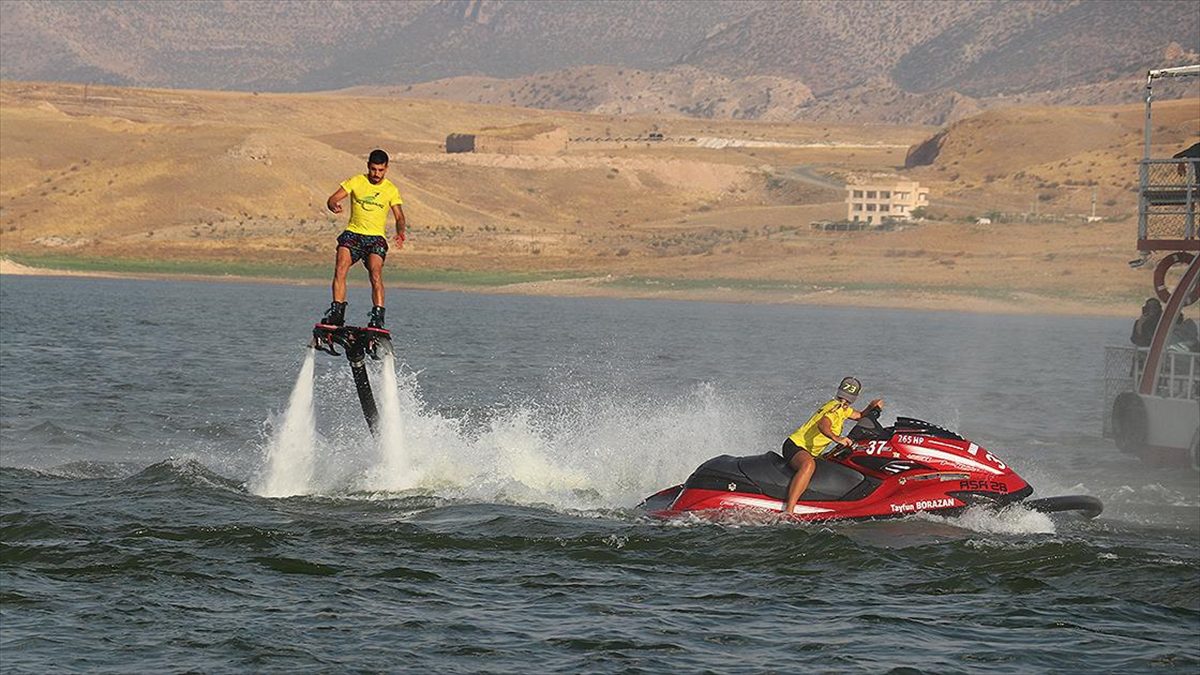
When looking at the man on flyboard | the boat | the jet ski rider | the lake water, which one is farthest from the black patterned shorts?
the boat

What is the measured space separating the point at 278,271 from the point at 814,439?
77.2 m

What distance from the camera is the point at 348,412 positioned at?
35625 millimetres

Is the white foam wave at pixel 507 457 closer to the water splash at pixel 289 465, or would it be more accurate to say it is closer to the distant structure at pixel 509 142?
the water splash at pixel 289 465

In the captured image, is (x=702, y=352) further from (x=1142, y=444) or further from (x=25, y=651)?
(x=25, y=651)

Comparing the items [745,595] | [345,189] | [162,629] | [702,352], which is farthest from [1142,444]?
[702,352]

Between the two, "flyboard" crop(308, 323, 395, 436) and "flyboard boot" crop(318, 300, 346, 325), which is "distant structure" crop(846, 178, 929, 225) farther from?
"flyboard boot" crop(318, 300, 346, 325)

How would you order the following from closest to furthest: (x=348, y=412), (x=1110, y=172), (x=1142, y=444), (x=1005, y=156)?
(x=1142, y=444), (x=348, y=412), (x=1110, y=172), (x=1005, y=156)

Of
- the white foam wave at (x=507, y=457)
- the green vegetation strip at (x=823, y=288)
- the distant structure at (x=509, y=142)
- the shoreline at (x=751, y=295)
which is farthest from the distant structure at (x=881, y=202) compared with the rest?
the white foam wave at (x=507, y=457)

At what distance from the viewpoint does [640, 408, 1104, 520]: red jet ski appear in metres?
19.6

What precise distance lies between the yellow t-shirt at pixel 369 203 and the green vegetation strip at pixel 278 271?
237 ft

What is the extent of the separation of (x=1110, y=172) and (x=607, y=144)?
244 feet

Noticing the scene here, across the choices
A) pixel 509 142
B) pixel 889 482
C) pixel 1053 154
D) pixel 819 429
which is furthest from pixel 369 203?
pixel 509 142

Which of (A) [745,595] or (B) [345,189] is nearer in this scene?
(A) [745,595]

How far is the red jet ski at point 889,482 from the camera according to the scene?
19.6 meters
